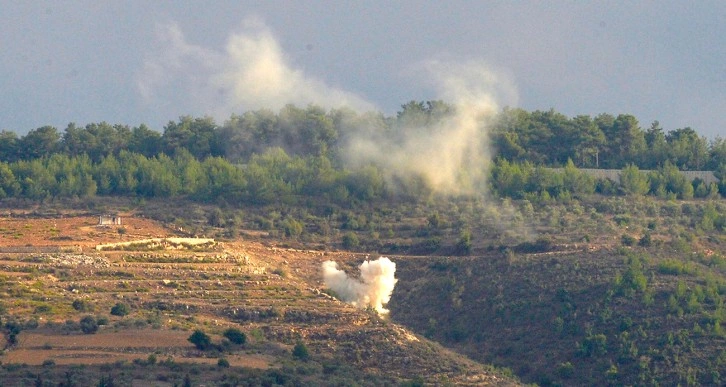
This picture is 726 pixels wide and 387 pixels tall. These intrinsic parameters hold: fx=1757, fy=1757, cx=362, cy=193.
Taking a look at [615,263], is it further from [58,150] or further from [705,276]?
[58,150]

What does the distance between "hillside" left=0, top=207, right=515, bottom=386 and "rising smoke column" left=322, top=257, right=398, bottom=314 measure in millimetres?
1234

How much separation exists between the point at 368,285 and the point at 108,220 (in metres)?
15.4

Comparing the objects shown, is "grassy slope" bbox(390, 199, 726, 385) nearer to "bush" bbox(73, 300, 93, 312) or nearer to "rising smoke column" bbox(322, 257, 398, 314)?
"rising smoke column" bbox(322, 257, 398, 314)

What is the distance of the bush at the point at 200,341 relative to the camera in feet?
219

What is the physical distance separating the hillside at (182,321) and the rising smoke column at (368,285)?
1.23 meters

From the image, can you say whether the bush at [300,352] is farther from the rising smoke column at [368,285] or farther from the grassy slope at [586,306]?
the rising smoke column at [368,285]

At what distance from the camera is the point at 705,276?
8150 centimetres

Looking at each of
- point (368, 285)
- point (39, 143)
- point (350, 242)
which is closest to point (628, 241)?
point (368, 285)

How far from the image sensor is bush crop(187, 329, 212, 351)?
219 ft

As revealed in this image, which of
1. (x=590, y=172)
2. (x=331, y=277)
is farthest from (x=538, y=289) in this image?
(x=590, y=172)

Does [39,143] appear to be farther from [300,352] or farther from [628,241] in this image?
[300,352]

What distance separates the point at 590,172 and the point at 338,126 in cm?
1957

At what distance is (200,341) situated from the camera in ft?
220

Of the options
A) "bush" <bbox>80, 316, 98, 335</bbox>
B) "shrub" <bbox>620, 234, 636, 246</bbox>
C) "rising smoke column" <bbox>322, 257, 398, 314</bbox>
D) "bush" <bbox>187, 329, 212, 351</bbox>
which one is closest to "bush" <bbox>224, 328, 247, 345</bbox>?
"bush" <bbox>187, 329, 212, 351</bbox>
